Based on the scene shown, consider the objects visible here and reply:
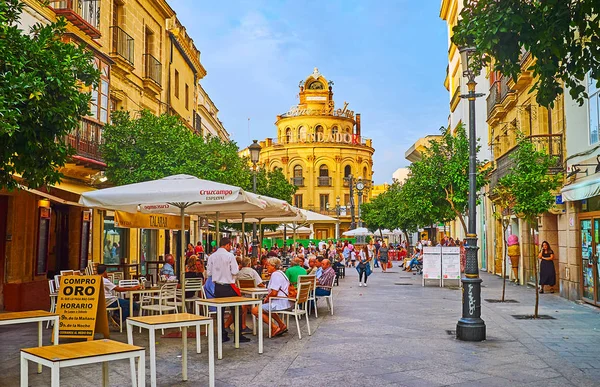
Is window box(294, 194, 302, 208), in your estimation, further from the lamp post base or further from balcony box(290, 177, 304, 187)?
the lamp post base

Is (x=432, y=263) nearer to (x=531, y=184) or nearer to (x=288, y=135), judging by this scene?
(x=531, y=184)

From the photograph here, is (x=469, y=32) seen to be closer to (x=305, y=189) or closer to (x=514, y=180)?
(x=514, y=180)

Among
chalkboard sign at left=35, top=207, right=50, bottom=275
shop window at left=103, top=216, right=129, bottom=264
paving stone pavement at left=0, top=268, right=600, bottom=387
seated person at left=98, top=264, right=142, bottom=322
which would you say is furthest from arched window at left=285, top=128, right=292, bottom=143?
seated person at left=98, top=264, right=142, bottom=322

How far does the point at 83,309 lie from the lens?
8227 millimetres

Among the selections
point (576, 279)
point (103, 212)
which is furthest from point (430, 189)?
point (103, 212)

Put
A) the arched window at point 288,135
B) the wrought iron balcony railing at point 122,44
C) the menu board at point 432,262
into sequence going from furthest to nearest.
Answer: the arched window at point 288,135 → the menu board at point 432,262 → the wrought iron balcony railing at point 122,44

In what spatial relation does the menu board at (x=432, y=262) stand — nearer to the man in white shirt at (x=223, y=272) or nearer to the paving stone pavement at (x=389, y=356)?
the paving stone pavement at (x=389, y=356)

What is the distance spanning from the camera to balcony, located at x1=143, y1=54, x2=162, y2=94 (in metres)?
24.3

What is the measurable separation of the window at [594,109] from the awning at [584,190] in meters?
1.02

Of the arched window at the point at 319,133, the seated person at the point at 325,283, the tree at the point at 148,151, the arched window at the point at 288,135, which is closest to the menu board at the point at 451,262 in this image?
the tree at the point at 148,151

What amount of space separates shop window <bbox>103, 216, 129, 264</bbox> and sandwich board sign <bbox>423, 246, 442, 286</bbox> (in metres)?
10.7

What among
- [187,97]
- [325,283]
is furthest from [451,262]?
[187,97]

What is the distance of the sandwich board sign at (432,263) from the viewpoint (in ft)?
73.8

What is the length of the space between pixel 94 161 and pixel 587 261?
12605 mm
